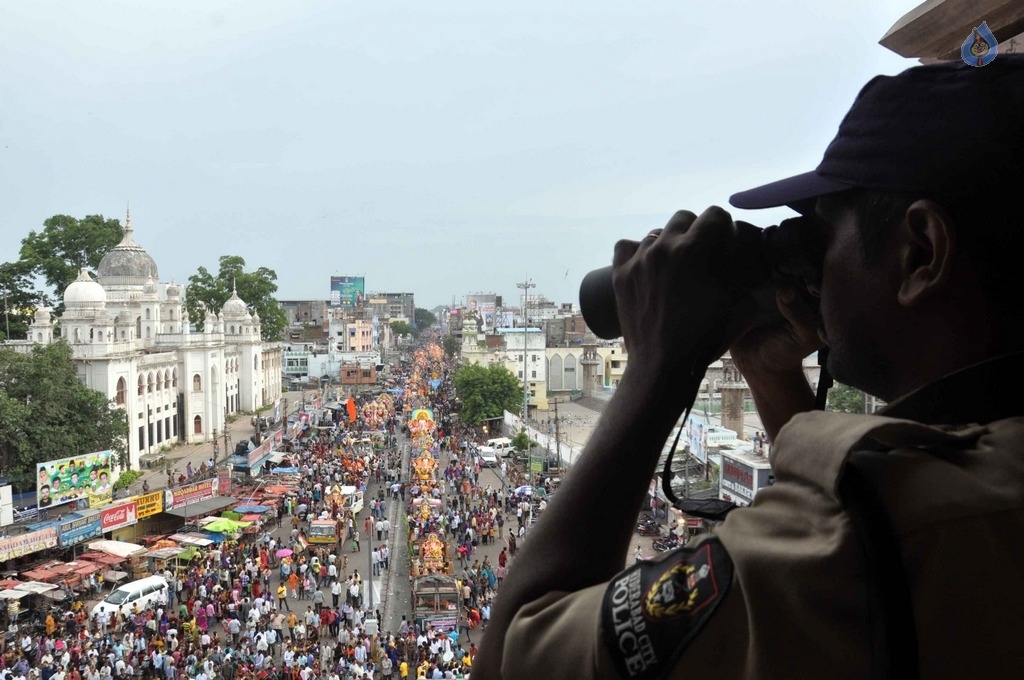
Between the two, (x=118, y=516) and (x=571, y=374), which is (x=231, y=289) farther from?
(x=118, y=516)

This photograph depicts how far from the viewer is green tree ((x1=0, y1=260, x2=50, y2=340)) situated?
110 ft

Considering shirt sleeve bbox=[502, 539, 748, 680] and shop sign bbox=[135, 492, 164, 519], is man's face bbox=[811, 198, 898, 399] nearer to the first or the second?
shirt sleeve bbox=[502, 539, 748, 680]

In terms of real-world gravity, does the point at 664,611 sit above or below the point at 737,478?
above

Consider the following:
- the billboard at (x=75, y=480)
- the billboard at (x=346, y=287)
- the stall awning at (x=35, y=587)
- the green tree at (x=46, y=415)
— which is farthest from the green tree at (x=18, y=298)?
the billboard at (x=346, y=287)

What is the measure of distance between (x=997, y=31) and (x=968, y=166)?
4.99 ft

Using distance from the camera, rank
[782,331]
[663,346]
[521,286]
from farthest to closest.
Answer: [521,286] < [782,331] < [663,346]

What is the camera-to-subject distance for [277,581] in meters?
14.3

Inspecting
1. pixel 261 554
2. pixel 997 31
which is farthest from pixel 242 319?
pixel 997 31

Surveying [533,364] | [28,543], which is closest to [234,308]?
[533,364]

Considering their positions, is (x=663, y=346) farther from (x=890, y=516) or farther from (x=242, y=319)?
(x=242, y=319)

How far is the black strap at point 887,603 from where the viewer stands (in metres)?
0.58

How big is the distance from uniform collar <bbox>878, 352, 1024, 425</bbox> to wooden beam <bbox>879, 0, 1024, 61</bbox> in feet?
4.87

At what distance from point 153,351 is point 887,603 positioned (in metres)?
31.2

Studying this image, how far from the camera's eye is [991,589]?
0.60 meters
